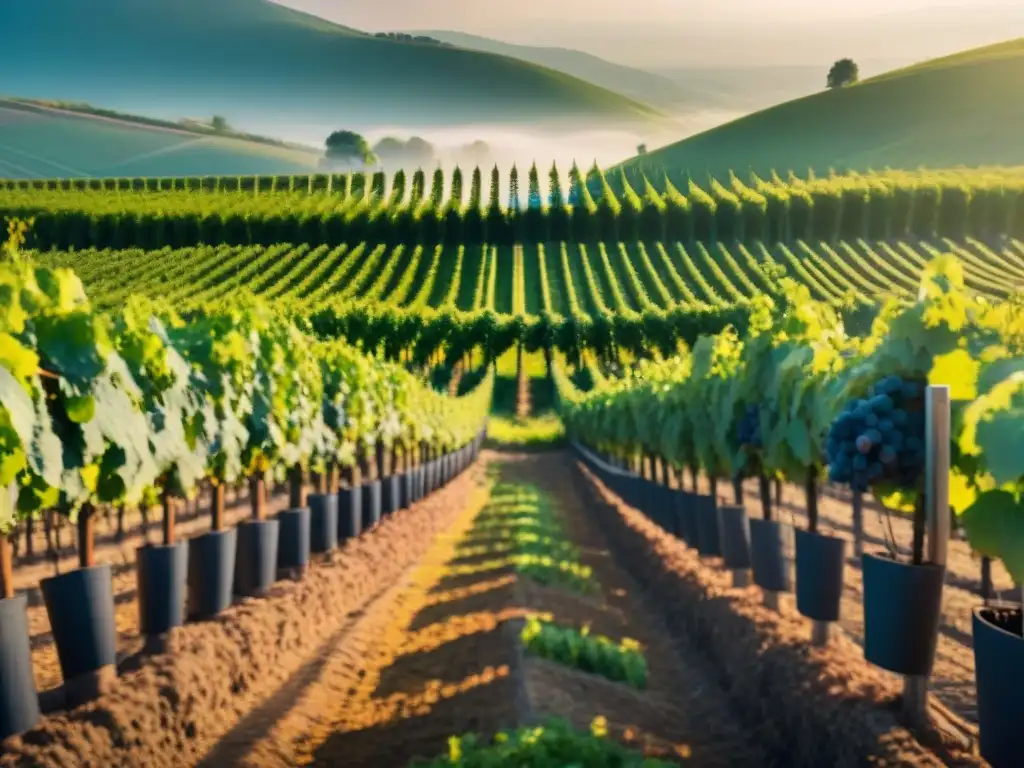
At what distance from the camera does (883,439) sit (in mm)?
7449

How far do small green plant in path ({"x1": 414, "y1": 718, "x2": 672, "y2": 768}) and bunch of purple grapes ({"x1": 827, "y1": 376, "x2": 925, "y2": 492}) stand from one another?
2.16m

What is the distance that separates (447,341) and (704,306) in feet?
62.2

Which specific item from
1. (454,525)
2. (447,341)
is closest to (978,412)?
(454,525)

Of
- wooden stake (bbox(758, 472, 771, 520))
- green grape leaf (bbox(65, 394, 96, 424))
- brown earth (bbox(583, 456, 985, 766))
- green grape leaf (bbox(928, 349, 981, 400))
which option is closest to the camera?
green grape leaf (bbox(928, 349, 981, 400))

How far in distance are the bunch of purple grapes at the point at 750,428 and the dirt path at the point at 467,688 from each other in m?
2.52

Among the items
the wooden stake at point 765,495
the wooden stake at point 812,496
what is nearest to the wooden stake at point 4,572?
the wooden stake at point 812,496

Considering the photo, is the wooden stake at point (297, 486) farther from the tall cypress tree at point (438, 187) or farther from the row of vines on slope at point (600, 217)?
the tall cypress tree at point (438, 187)

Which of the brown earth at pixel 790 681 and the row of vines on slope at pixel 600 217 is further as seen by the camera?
the row of vines on slope at pixel 600 217

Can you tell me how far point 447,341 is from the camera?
88125 millimetres

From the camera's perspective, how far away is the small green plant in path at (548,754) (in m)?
7.13

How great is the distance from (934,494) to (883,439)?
447 millimetres

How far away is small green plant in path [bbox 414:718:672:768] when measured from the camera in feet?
23.4

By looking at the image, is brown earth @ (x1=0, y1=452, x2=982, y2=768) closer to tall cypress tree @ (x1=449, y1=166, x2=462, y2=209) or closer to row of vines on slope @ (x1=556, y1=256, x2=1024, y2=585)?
row of vines on slope @ (x1=556, y1=256, x2=1024, y2=585)

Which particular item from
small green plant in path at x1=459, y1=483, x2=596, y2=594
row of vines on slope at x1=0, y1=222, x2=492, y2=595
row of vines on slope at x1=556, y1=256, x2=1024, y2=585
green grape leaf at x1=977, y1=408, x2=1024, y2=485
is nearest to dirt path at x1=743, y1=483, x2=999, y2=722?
row of vines on slope at x1=556, y1=256, x2=1024, y2=585
